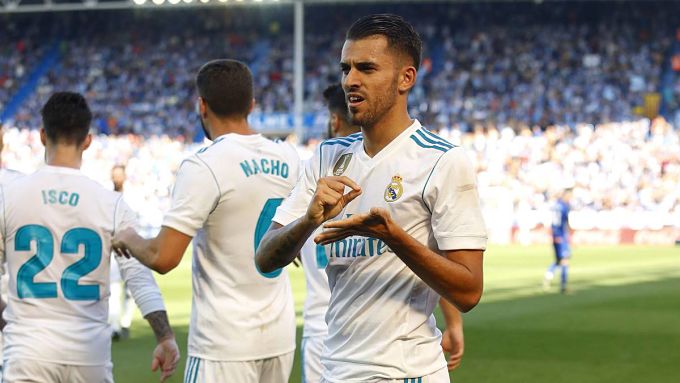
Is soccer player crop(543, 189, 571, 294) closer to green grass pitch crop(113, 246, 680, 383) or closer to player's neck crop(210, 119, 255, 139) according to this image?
green grass pitch crop(113, 246, 680, 383)

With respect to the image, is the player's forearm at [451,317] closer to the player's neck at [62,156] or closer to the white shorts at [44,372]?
the white shorts at [44,372]

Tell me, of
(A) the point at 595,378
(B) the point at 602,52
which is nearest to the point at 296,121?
(B) the point at 602,52

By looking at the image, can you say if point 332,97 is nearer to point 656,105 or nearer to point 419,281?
point 419,281

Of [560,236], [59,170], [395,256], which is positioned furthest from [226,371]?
[560,236]

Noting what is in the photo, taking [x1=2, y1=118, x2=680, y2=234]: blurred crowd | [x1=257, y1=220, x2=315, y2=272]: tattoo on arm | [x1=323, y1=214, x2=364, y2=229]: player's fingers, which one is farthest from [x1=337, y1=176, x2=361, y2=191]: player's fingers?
[x1=2, y1=118, x2=680, y2=234]: blurred crowd

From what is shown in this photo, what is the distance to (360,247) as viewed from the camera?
3615 mm

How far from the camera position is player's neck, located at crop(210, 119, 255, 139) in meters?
5.02

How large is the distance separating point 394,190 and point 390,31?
56cm

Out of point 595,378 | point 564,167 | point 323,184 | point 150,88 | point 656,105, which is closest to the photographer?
point 323,184

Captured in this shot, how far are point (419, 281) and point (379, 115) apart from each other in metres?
0.59

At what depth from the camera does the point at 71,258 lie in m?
4.93

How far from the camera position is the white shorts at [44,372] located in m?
4.83

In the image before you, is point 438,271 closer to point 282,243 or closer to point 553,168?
point 282,243

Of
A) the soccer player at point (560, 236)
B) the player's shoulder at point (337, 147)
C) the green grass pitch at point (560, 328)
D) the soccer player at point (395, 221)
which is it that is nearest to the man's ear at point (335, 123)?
the player's shoulder at point (337, 147)
